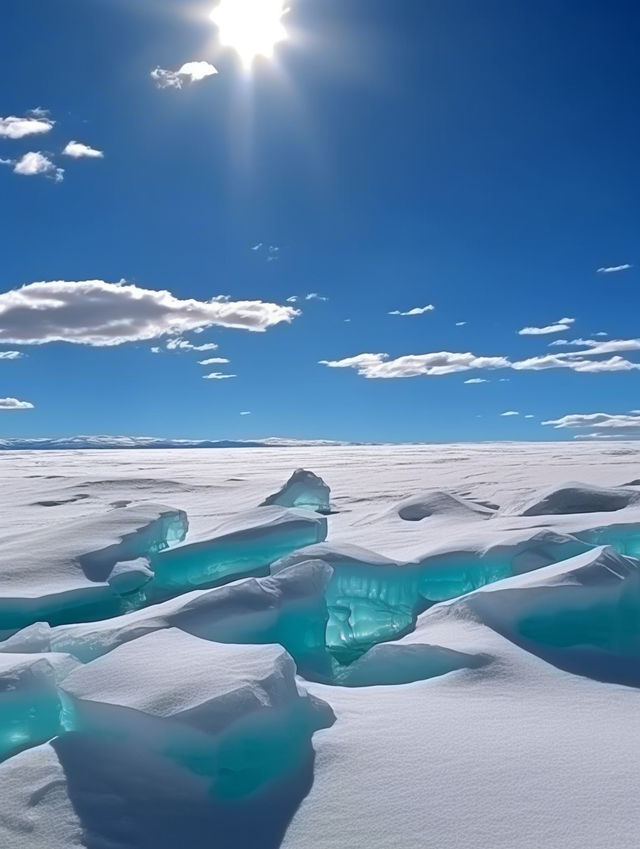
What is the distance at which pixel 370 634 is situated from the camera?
555 centimetres

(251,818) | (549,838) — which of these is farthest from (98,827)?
(549,838)

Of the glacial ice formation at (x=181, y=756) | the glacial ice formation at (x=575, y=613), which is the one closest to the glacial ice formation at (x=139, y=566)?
the glacial ice formation at (x=181, y=756)

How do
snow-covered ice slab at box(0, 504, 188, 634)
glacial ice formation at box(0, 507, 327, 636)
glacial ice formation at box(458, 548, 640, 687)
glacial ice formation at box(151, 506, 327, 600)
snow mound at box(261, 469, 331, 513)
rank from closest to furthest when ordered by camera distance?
glacial ice formation at box(458, 548, 640, 687) < snow-covered ice slab at box(0, 504, 188, 634) < glacial ice formation at box(0, 507, 327, 636) < glacial ice formation at box(151, 506, 327, 600) < snow mound at box(261, 469, 331, 513)

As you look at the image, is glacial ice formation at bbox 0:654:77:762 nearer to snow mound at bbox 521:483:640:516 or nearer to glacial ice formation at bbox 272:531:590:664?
glacial ice formation at bbox 272:531:590:664

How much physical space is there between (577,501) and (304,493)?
4693mm

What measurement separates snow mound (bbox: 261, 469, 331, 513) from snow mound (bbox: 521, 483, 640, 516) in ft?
13.2

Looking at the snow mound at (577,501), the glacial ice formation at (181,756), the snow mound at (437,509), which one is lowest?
the glacial ice formation at (181,756)

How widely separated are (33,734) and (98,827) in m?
0.98

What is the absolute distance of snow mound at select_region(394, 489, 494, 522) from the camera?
8.98m

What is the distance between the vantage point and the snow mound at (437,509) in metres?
8.98

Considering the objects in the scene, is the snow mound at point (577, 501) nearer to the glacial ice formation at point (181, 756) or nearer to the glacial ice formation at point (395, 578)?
the glacial ice formation at point (395, 578)

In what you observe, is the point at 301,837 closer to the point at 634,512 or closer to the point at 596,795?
the point at 596,795

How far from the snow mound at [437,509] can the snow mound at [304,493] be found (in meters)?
2.27

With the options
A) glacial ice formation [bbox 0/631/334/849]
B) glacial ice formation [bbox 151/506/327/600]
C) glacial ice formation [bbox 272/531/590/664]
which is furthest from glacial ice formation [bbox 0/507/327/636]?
glacial ice formation [bbox 0/631/334/849]
